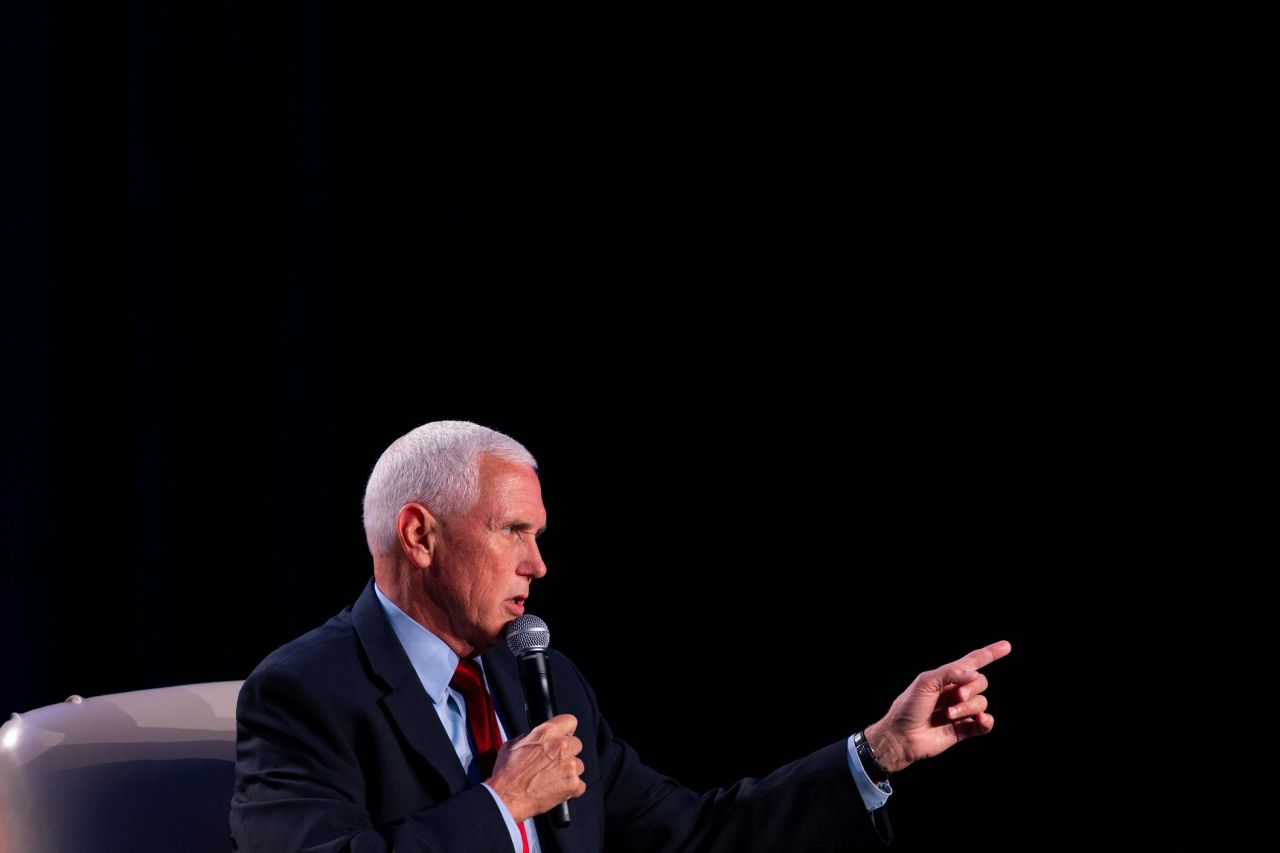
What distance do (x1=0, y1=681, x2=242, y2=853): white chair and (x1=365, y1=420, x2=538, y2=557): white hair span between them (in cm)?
39


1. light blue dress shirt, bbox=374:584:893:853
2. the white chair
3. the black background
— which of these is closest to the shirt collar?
light blue dress shirt, bbox=374:584:893:853

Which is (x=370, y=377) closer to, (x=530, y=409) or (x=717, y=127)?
(x=530, y=409)

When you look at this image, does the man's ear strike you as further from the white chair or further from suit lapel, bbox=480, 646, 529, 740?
the white chair

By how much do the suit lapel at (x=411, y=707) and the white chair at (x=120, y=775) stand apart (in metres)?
0.33

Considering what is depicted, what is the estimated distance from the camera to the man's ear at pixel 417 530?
6.14 ft

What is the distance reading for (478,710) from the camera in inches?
74.6

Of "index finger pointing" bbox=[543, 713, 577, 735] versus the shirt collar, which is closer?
"index finger pointing" bbox=[543, 713, 577, 735]

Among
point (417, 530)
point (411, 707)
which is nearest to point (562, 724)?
point (411, 707)

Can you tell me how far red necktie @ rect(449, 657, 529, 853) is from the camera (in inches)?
73.7

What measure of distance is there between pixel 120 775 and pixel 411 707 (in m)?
0.43

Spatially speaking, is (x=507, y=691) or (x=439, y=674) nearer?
(x=439, y=674)

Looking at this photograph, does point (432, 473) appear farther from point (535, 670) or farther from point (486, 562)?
point (535, 670)

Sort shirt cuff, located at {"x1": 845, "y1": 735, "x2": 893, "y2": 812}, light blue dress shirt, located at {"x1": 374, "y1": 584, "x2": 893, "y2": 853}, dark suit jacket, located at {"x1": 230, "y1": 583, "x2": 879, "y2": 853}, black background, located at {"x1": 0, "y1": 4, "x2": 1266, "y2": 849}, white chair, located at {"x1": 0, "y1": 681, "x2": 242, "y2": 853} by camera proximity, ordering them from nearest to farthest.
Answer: dark suit jacket, located at {"x1": 230, "y1": 583, "x2": 879, "y2": 853}, white chair, located at {"x1": 0, "y1": 681, "x2": 242, "y2": 853}, light blue dress shirt, located at {"x1": 374, "y1": 584, "x2": 893, "y2": 853}, shirt cuff, located at {"x1": 845, "y1": 735, "x2": 893, "y2": 812}, black background, located at {"x1": 0, "y1": 4, "x2": 1266, "y2": 849}

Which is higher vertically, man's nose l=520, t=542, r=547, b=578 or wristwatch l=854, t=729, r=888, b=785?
man's nose l=520, t=542, r=547, b=578
